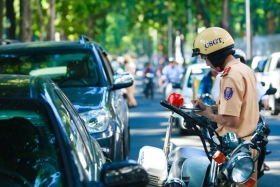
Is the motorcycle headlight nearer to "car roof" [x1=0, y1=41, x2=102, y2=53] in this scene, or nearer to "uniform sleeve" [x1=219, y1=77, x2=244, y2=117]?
"uniform sleeve" [x1=219, y1=77, x2=244, y2=117]

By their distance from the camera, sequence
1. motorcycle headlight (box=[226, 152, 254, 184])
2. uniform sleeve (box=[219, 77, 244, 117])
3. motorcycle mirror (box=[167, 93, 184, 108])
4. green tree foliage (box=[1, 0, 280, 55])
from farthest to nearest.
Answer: green tree foliage (box=[1, 0, 280, 55])
motorcycle mirror (box=[167, 93, 184, 108])
uniform sleeve (box=[219, 77, 244, 117])
motorcycle headlight (box=[226, 152, 254, 184])

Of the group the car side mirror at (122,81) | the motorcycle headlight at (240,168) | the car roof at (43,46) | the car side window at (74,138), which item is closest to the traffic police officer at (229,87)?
the motorcycle headlight at (240,168)

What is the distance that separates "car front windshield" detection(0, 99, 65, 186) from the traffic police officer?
1559 millimetres

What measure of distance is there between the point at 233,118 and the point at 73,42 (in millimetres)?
5678

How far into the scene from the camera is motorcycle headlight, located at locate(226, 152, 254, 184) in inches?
203

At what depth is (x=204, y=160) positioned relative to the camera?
20.1ft

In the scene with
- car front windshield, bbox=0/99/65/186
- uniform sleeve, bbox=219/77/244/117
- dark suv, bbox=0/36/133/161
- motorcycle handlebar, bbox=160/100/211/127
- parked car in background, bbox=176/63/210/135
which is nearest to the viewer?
car front windshield, bbox=0/99/65/186

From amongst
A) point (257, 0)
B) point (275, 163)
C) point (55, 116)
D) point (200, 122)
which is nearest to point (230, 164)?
point (200, 122)

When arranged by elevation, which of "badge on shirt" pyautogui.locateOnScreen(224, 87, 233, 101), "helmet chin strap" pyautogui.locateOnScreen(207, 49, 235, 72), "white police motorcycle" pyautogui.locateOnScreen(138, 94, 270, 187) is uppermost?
"helmet chin strap" pyautogui.locateOnScreen(207, 49, 235, 72)

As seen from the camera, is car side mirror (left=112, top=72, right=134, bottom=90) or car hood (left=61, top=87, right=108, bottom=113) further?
car side mirror (left=112, top=72, right=134, bottom=90)

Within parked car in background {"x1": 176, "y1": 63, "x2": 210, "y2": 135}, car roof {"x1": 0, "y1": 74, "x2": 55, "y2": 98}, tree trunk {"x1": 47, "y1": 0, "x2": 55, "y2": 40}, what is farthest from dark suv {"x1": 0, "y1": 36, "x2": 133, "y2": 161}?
tree trunk {"x1": 47, "y1": 0, "x2": 55, "y2": 40}

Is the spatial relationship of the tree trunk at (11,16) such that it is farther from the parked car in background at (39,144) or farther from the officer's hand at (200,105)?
the parked car in background at (39,144)

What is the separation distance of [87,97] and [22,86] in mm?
5036

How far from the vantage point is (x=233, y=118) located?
5973mm
